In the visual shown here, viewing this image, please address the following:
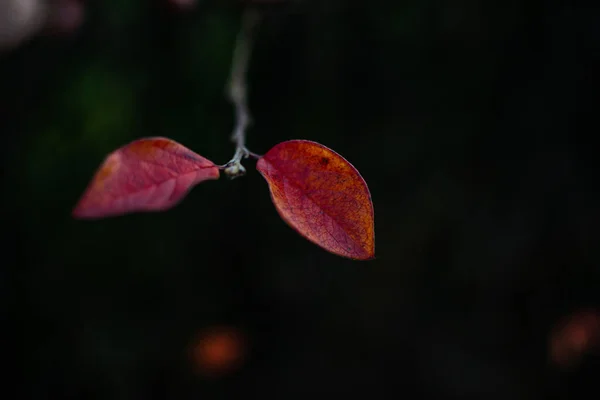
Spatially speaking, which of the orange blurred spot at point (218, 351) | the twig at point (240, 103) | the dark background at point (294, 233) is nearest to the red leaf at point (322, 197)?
the twig at point (240, 103)

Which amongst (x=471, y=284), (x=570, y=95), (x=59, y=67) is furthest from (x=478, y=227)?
(x=59, y=67)

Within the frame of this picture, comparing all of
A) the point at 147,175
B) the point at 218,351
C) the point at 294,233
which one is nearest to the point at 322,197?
the point at 147,175

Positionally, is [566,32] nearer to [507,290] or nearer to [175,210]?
[507,290]

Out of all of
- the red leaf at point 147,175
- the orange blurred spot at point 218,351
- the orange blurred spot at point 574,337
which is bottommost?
the orange blurred spot at point 218,351

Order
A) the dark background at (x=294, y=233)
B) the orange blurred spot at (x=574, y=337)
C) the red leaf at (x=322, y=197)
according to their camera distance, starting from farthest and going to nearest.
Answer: the orange blurred spot at (x=574, y=337)
the dark background at (x=294, y=233)
the red leaf at (x=322, y=197)

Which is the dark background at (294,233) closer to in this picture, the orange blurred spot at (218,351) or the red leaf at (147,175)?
the orange blurred spot at (218,351)

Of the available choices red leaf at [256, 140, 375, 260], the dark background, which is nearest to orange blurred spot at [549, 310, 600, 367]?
the dark background

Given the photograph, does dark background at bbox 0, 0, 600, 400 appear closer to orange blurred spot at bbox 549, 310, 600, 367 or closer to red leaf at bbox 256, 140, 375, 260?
orange blurred spot at bbox 549, 310, 600, 367
